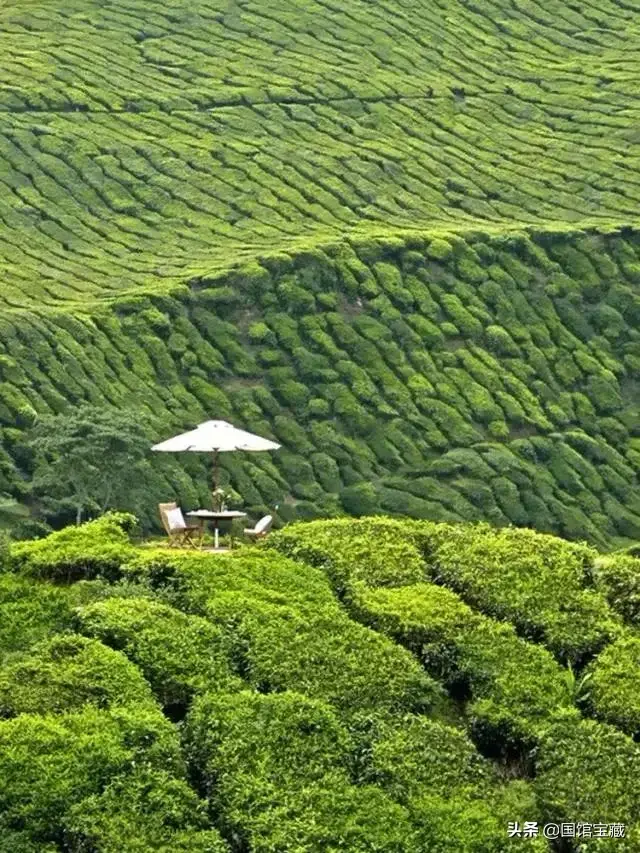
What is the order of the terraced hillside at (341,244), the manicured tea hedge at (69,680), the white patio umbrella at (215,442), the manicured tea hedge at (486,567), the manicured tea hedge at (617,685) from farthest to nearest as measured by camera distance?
the terraced hillside at (341,244)
the white patio umbrella at (215,442)
the manicured tea hedge at (486,567)
the manicured tea hedge at (617,685)
the manicured tea hedge at (69,680)

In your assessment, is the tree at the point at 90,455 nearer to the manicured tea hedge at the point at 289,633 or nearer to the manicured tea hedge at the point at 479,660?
the manicured tea hedge at the point at 289,633

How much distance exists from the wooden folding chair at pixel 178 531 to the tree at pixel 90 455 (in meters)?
10.1

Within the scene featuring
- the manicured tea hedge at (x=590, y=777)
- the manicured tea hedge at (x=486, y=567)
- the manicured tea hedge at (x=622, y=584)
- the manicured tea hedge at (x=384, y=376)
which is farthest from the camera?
the manicured tea hedge at (x=384, y=376)

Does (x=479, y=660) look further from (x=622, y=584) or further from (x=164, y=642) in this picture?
(x=164, y=642)

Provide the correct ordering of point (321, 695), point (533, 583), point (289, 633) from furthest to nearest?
point (533, 583), point (289, 633), point (321, 695)

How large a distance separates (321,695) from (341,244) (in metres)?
35.8

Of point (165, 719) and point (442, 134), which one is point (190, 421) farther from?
point (165, 719)

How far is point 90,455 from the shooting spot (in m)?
37.6

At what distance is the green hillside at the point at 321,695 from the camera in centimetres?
1377

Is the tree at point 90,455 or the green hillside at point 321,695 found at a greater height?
the green hillside at point 321,695

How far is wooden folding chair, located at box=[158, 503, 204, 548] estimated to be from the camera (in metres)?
23.8

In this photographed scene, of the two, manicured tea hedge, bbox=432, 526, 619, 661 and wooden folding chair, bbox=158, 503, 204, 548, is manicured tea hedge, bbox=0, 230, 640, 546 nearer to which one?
wooden folding chair, bbox=158, 503, 204, 548

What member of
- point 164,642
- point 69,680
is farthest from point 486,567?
point 69,680

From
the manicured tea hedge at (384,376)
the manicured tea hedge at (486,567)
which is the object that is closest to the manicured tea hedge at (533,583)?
the manicured tea hedge at (486,567)
